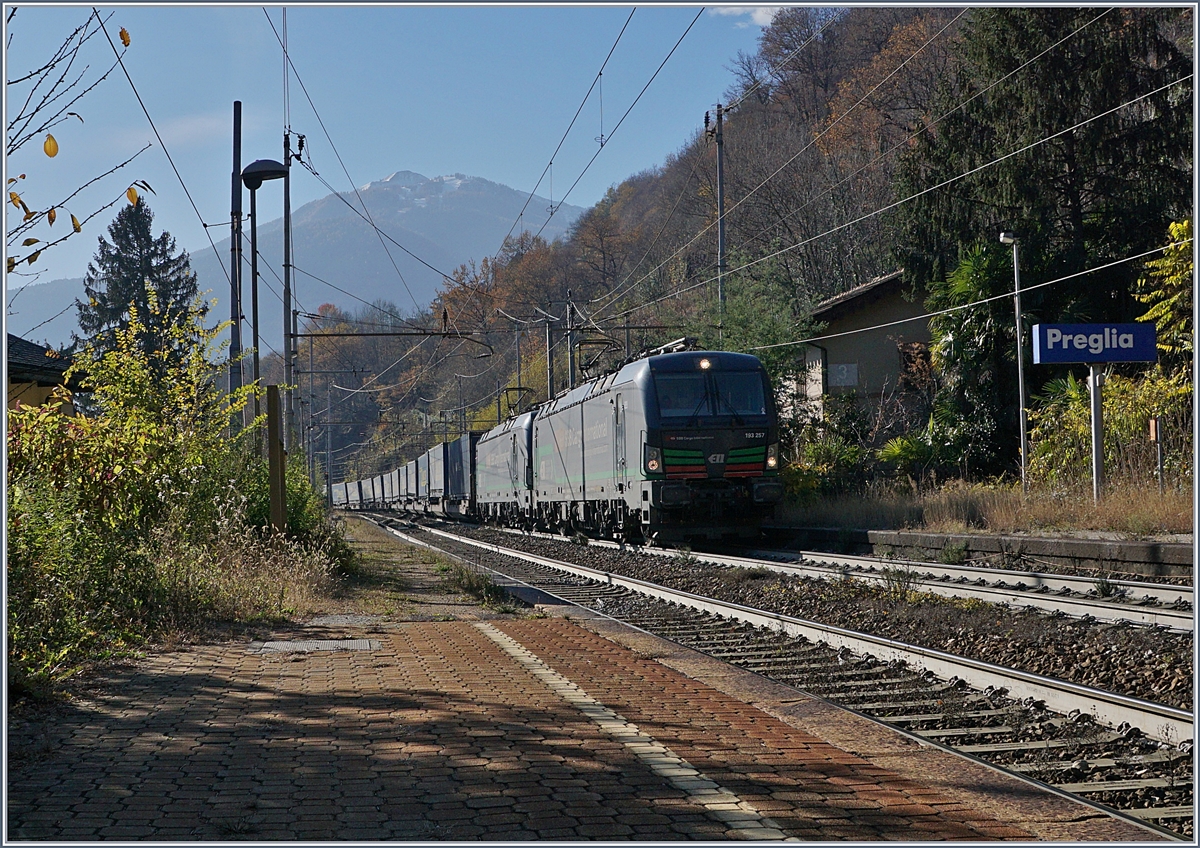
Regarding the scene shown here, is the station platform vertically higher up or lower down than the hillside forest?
lower down

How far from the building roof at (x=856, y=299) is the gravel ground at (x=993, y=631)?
20817mm

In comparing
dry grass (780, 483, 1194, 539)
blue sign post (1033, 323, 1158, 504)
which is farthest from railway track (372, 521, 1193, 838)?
blue sign post (1033, 323, 1158, 504)

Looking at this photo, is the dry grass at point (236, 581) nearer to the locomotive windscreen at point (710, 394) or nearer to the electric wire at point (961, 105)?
the locomotive windscreen at point (710, 394)

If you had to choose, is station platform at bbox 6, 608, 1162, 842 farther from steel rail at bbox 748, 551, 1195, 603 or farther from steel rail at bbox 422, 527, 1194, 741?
steel rail at bbox 748, 551, 1195, 603

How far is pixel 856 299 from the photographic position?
116 ft

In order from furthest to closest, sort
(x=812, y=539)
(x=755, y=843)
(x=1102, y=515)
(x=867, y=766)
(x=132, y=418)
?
1. (x=812, y=539)
2. (x=1102, y=515)
3. (x=132, y=418)
4. (x=867, y=766)
5. (x=755, y=843)

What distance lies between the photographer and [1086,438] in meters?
A: 22.1

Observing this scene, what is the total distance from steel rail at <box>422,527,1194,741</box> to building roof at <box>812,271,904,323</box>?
23.7m

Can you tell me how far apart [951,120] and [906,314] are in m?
6.15

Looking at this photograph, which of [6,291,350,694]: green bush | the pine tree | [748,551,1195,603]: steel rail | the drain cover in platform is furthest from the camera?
the pine tree

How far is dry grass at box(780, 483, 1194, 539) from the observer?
594 inches

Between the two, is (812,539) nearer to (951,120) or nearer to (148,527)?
(148,527)

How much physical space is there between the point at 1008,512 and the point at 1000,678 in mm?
11771

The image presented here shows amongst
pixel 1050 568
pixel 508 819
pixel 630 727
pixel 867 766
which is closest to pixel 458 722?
pixel 630 727
